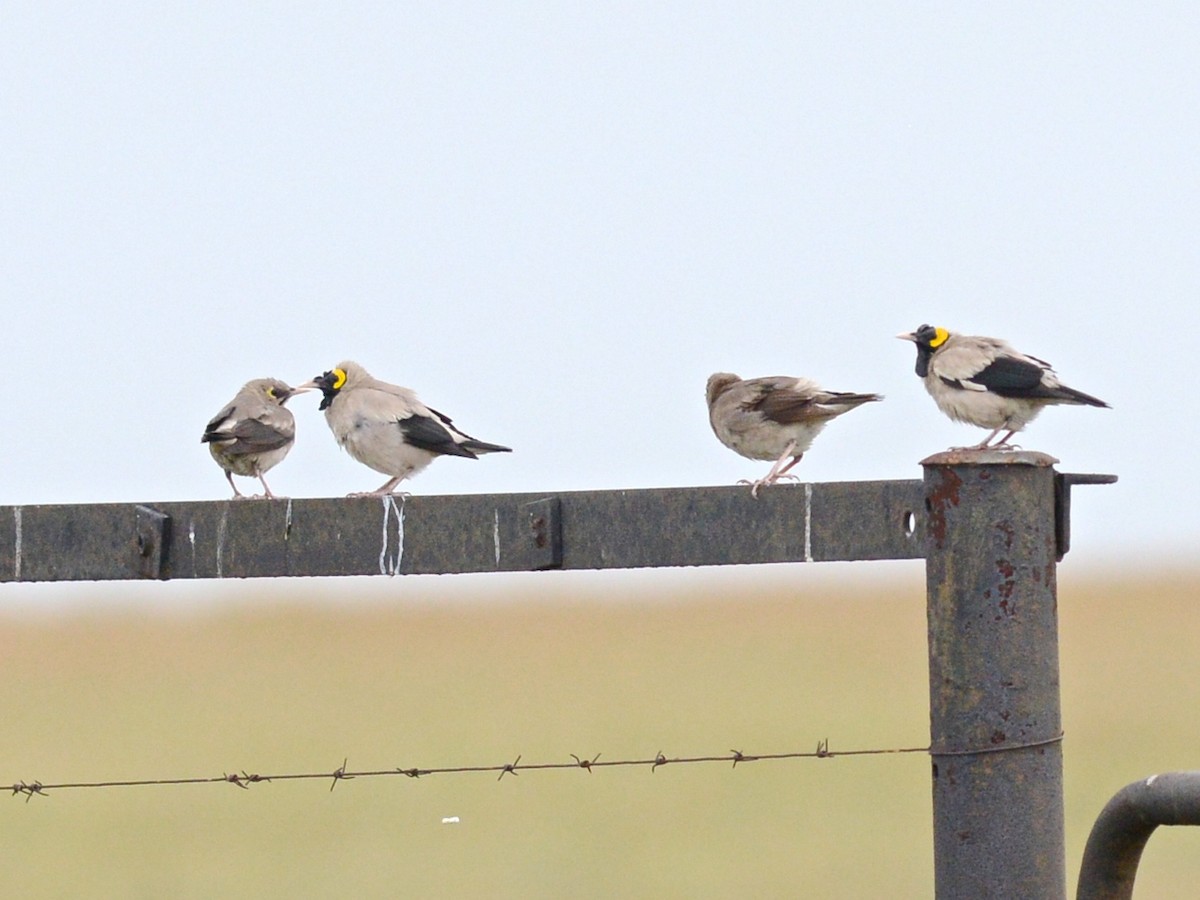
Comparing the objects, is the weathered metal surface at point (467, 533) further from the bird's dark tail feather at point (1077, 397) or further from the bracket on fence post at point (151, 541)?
the bird's dark tail feather at point (1077, 397)

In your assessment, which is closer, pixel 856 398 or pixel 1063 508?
pixel 1063 508

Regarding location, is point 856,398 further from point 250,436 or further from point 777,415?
point 250,436

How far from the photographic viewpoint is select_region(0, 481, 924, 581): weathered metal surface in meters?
4.10

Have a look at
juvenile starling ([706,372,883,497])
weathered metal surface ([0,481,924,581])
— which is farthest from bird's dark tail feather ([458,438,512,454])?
weathered metal surface ([0,481,924,581])

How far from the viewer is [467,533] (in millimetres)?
4508

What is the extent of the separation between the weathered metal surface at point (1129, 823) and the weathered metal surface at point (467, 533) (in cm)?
69

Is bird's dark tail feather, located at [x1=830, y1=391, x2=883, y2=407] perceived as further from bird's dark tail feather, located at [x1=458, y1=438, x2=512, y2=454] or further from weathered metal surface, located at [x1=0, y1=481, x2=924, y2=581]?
weathered metal surface, located at [x1=0, y1=481, x2=924, y2=581]

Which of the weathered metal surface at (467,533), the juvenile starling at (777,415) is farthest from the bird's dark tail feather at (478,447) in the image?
the weathered metal surface at (467,533)

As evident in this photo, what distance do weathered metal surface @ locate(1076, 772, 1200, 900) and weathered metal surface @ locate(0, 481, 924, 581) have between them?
689mm

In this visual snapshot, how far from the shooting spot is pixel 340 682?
110 feet

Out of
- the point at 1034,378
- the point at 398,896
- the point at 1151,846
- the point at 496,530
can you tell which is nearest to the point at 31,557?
the point at 496,530

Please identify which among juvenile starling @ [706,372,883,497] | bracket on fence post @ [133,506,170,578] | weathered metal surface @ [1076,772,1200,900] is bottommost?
weathered metal surface @ [1076,772,1200,900]

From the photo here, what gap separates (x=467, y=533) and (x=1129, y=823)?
170 cm

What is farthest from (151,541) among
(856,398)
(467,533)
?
(856,398)
